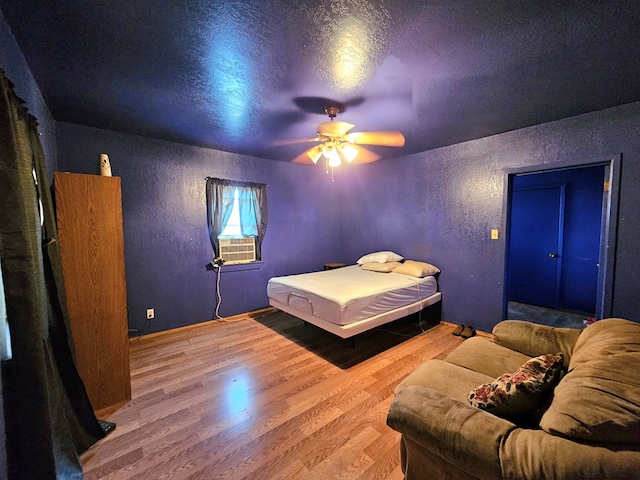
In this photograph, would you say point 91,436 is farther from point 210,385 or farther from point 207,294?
point 207,294

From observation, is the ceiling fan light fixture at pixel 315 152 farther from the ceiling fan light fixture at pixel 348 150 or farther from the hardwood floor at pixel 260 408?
the hardwood floor at pixel 260 408

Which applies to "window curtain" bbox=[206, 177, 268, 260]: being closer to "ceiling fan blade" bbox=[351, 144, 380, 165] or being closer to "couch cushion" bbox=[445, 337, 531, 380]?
"ceiling fan blade" bbox=[351, 144, 380, 165]

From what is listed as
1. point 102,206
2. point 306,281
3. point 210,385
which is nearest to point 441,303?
point 306,281

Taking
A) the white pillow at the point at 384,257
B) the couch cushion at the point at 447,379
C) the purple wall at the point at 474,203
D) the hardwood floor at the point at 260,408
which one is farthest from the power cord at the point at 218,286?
the couch cushion at the point at 447,379

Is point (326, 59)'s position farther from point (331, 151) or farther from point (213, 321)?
point (213, 321)

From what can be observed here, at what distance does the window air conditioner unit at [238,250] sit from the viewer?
3.93 metres

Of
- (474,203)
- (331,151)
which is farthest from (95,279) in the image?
(474,203)

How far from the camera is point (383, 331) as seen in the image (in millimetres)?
3477

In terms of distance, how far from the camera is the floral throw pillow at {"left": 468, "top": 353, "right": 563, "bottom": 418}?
1162 millimetres

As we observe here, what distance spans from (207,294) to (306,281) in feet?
4.86

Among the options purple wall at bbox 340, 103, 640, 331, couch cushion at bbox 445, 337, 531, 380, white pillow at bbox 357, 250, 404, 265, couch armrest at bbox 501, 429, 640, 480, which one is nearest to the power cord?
white pillow at bbox 357, 250, 404, 265

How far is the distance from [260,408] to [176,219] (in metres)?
2.57

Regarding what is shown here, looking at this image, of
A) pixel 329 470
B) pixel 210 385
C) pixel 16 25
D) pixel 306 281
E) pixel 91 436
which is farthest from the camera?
pixel 306 281

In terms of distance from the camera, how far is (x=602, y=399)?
85cm
